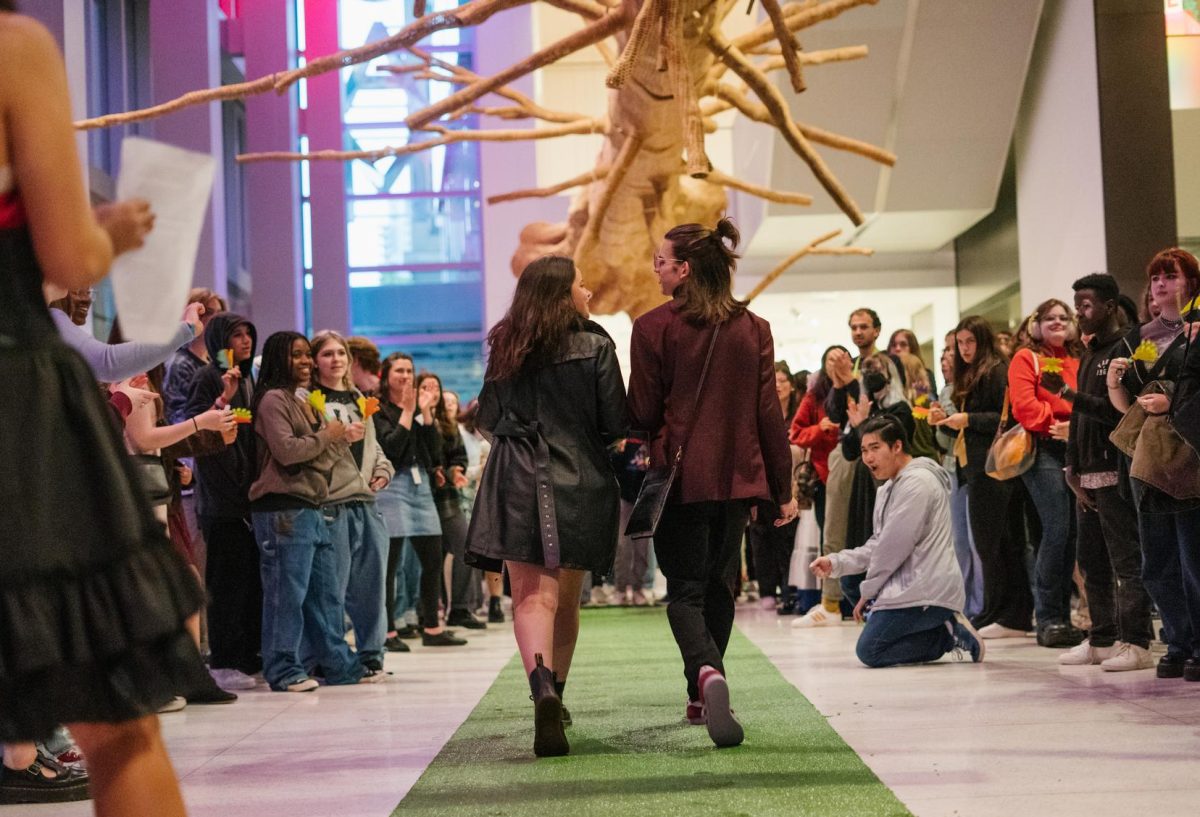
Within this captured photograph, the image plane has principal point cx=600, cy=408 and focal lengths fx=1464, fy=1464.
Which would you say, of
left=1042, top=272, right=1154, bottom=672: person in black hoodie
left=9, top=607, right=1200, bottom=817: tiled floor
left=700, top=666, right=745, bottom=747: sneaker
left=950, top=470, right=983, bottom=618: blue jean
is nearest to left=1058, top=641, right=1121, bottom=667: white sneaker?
left=1042, top=272, right=1154, bottom=672: person in black hoodie

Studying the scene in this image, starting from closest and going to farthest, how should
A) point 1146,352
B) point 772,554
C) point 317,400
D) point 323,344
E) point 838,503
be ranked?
point 1146,352 → point 317,400 → point 323,344 → point 838,503 → point 772,554

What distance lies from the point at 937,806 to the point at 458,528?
6.35 meters

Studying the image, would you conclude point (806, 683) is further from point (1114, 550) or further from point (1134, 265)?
point (1134, 265)

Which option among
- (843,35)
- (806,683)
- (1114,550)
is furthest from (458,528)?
(843,35)

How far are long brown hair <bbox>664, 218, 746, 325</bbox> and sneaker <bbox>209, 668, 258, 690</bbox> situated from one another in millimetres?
2913

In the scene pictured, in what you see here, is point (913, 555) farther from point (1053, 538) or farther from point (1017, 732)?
point (1017, 732)

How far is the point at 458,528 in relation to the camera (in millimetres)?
9289

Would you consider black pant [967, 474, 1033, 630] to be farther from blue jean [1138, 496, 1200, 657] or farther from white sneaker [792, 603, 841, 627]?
blue jean [1138, 496, 1200, 657]

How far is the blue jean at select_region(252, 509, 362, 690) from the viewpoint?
5930 mm

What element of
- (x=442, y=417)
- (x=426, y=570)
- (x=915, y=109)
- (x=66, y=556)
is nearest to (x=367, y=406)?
(x=426, y=570)

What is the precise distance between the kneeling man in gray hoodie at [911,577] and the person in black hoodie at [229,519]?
2532 millimetres

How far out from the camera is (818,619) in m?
8.69

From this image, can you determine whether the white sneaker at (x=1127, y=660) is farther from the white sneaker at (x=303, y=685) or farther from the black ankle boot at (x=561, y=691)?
the white sneaker at (x=303, y=685)

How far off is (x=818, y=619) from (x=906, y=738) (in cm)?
456
